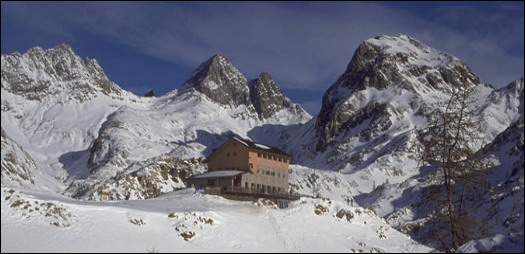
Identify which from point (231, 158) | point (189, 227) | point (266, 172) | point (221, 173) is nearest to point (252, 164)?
point (266, 172)

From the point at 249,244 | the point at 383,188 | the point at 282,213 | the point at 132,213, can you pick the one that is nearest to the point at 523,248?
the point at 249,244

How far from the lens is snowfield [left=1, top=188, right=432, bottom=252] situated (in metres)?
37.0

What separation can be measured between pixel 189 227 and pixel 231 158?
4365cm

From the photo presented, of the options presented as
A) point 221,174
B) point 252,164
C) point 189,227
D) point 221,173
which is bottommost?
point 189,227

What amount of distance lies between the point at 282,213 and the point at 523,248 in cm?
3757

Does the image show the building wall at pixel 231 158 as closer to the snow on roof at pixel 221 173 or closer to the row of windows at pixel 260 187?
the snow on roof at pixel 221 173

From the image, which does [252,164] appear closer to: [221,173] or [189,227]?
[221,173]

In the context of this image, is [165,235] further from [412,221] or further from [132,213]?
[412,221]

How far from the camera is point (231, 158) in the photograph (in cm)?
9125

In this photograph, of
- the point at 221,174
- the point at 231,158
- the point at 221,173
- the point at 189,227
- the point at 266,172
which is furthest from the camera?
the point at 266,172

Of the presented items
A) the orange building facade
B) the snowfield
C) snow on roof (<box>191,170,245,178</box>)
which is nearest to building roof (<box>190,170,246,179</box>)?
snow on roof (<box>191,170,245,178</box>)

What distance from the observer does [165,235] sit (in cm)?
4447

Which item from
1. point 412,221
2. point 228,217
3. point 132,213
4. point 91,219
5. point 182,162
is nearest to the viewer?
point 91,219

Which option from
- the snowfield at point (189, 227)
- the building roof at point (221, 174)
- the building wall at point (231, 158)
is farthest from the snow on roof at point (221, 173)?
the snowfield at point (189, 227)
